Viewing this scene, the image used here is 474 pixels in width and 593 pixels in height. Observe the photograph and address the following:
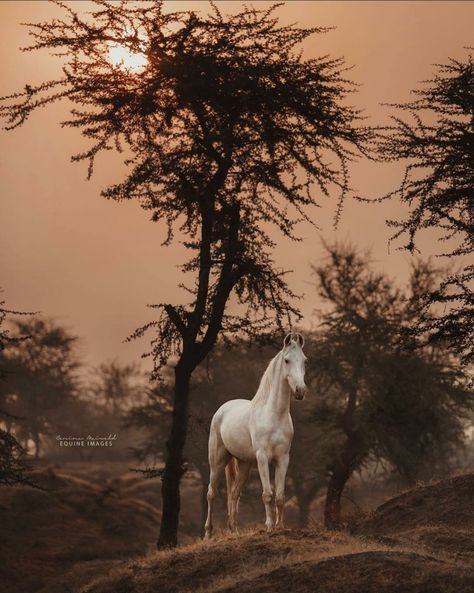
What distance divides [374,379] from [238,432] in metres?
21.5

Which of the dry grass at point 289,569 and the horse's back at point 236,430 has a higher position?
the horse's back at point 236,430

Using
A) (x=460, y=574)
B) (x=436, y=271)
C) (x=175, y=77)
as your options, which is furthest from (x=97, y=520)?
→ (x=460, y=574)

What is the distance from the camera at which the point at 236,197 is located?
842 inches

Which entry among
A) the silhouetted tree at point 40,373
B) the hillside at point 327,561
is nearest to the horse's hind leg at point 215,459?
the hillside at point 327,561

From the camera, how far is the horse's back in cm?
1753

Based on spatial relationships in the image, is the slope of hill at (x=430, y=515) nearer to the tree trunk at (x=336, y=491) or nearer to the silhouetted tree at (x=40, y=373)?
the tree trunk at (x=336, y=491)

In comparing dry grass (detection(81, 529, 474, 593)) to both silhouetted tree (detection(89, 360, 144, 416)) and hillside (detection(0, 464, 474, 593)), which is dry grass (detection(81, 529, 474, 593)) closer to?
hillside (detection(0, 464, 474, 593))

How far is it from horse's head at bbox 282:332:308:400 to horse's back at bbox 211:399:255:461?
2.26 m

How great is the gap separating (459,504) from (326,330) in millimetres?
20208

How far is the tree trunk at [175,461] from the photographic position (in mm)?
19875

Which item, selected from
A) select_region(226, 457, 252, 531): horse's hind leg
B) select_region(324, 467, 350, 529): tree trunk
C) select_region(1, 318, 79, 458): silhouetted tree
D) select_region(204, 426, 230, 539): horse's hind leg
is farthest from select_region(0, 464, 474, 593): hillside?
select_region(1, 318, 79, 458): silhouetted tree

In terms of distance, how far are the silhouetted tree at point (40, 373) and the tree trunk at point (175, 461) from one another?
58.6m

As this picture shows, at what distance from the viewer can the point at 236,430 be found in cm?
1783

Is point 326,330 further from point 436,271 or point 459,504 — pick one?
point 459,504
